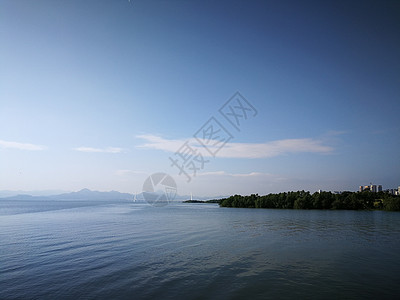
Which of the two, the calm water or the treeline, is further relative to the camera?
the treeline

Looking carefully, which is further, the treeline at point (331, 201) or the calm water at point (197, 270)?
the treeline at point (331, 201)

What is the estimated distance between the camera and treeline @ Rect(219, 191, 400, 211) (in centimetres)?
8981

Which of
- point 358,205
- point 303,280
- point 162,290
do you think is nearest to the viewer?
point 162,290

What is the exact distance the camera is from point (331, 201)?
3807 inches

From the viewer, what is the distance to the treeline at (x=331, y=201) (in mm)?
89812

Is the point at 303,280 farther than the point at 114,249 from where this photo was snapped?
No

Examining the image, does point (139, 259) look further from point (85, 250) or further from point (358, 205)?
point (358, 205)

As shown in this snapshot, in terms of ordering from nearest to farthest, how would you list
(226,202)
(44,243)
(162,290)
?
1. (162,290)
2. (44,243)
3. (226,202)

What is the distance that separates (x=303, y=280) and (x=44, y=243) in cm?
2082

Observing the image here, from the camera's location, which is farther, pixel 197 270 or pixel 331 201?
pixel 331 201

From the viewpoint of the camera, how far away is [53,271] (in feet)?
43.4

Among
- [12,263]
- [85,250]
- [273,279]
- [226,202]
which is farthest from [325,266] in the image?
[226,202]

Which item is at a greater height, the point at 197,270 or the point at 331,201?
the point at 331,201

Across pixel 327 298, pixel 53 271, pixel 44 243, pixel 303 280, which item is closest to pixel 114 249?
pixel 53 271
